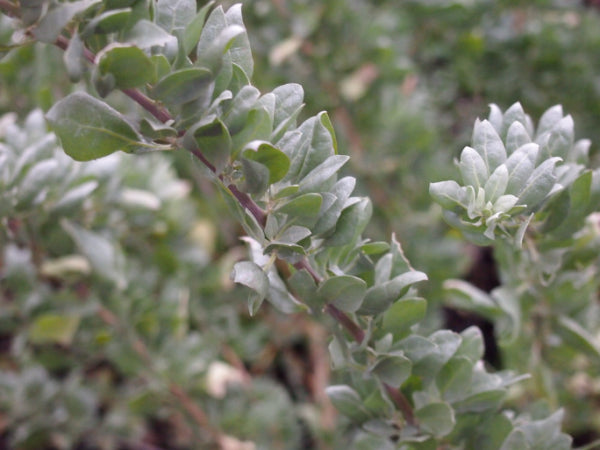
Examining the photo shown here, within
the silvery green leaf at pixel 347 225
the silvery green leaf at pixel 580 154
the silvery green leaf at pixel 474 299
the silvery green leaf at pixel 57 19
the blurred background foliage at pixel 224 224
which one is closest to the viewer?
the silvery green leaf at pixel 57 19

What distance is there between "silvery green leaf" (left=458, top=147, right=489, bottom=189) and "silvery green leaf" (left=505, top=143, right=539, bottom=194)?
0.7 inches

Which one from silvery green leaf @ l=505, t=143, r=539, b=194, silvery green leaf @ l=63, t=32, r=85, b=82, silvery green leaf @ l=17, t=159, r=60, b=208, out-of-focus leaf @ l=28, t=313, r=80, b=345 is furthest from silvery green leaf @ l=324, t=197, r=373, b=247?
out-of-focus leaf @ l=28, t=313, r=80, b=345

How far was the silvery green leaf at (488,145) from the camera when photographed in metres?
0.50

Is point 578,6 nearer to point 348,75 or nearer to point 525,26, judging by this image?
point 525,26

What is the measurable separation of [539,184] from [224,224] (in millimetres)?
984

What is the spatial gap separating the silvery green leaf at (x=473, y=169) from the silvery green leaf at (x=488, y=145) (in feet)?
0.05

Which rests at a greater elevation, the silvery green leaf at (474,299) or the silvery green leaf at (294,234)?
the silvery green leaf at (294,234)

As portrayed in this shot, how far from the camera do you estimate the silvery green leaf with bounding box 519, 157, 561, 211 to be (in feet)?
1.52

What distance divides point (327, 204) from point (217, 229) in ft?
3.01

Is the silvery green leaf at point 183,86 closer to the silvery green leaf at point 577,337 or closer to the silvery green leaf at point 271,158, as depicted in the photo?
the silvery green leaf at point 271,158

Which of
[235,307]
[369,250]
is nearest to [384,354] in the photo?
[369,250]

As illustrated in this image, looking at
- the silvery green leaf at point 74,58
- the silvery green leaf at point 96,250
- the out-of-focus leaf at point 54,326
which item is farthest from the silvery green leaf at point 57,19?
the out-of-focus leaf at point 54,326

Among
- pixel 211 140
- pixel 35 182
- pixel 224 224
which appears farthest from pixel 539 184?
pixel 224 224

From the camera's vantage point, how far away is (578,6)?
1.42 metres
